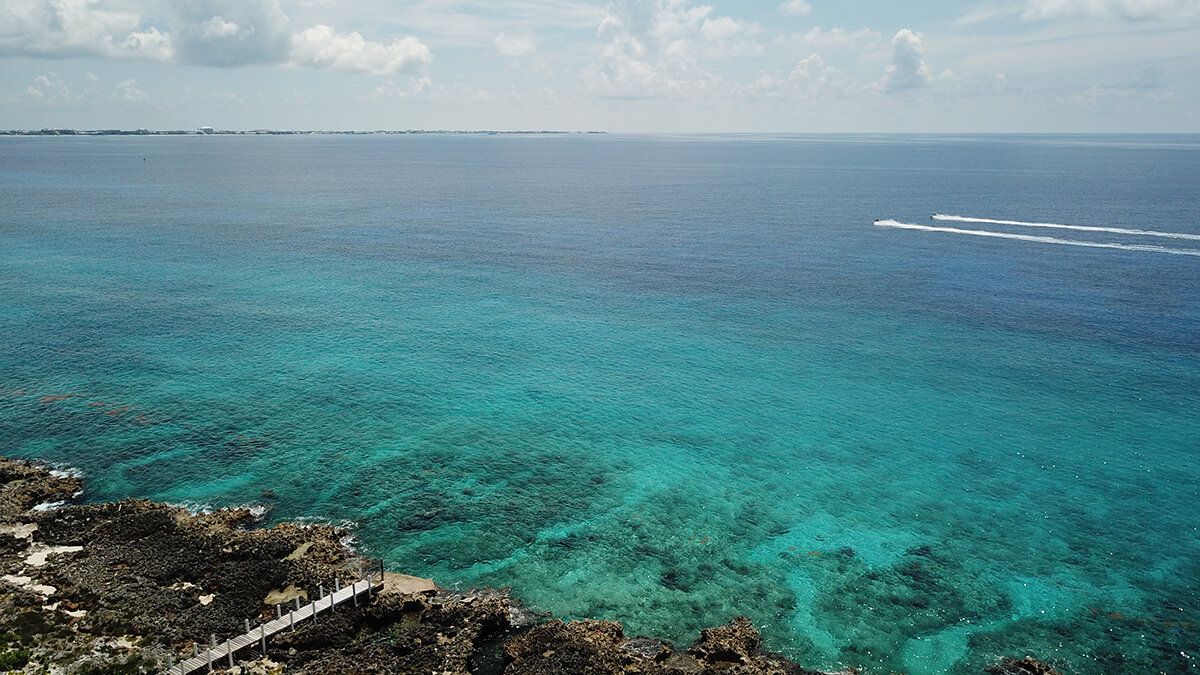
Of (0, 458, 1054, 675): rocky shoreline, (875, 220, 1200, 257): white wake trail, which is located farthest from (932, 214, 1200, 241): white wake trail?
(0, 458, 1054, 675): rocky shoreline

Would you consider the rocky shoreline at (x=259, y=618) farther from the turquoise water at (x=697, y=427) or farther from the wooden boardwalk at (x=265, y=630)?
the turquoise water at (x=697, y=427)

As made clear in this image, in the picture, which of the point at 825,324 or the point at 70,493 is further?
the point at 825,324

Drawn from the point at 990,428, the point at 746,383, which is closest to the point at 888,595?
the point at 990,428

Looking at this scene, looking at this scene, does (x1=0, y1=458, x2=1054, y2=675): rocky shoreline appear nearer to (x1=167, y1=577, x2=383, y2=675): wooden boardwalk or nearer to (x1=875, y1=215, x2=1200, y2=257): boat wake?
(x1=167, y1=577, x2=383, y2=675): wooden boardwalk

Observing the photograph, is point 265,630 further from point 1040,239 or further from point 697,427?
point 1040,239

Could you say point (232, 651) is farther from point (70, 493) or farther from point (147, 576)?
point (70, 493)
